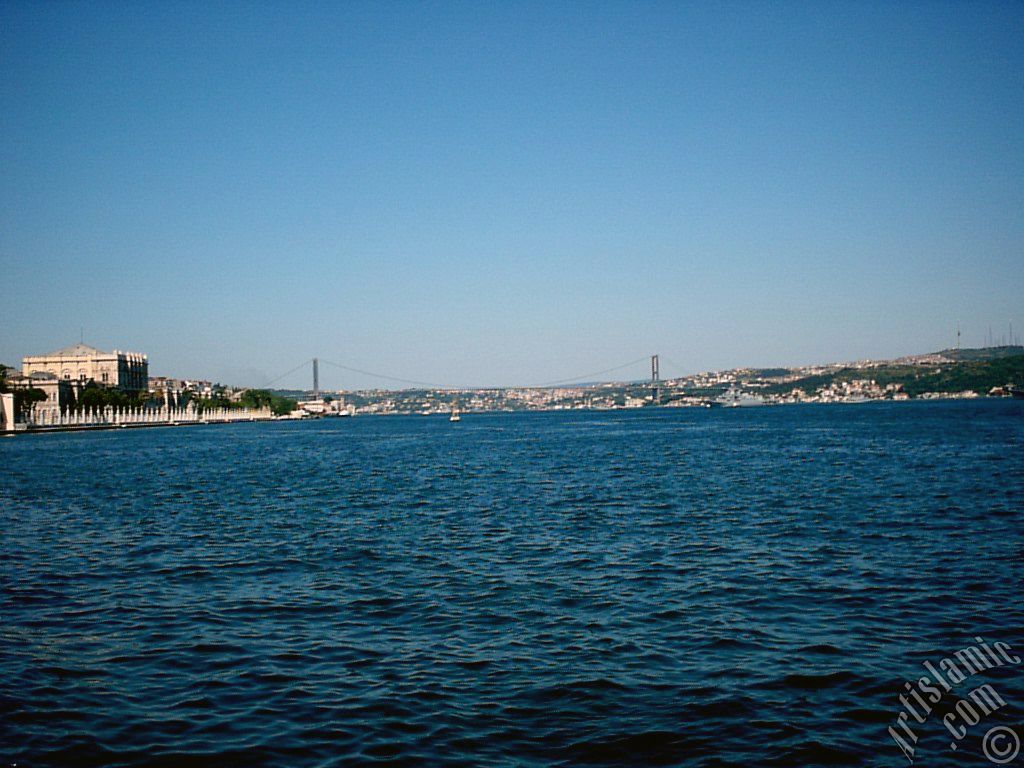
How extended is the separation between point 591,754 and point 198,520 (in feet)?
63.0

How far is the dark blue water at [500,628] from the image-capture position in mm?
8312

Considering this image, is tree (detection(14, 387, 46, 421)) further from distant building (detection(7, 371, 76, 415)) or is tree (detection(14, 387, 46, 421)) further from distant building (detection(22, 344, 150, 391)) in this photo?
distant building (detection(22, 344, 150, 391))

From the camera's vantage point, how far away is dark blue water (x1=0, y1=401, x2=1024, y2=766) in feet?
27.3

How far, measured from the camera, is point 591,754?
312 inches

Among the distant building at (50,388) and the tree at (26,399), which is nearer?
the tree at (26,399)

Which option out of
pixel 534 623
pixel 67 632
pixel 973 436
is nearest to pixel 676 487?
pixel 534 623

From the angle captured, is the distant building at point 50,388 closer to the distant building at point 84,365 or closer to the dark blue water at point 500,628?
the distant building at point 84,365

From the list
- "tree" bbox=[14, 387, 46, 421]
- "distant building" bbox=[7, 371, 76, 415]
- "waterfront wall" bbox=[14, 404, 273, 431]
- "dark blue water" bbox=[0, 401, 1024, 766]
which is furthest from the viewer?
"distant building" bbox=[7, 371, 76, 415]

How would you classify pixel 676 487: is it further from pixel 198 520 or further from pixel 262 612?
pixel 262 612

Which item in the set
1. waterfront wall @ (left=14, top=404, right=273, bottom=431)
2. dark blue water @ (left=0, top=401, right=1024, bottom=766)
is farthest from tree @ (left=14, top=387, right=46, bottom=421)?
dark blue water @ (left=0, top=401, right=1024, bottom=766)

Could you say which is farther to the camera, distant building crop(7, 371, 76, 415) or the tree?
distant building crop(7, 371, 76, 415)

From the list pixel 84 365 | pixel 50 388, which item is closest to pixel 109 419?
pixel 50 388

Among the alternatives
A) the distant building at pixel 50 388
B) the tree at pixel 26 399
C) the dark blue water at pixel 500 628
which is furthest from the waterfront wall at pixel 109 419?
the dark blue water at pixel 500 628

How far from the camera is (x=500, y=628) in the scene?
39.7ft
